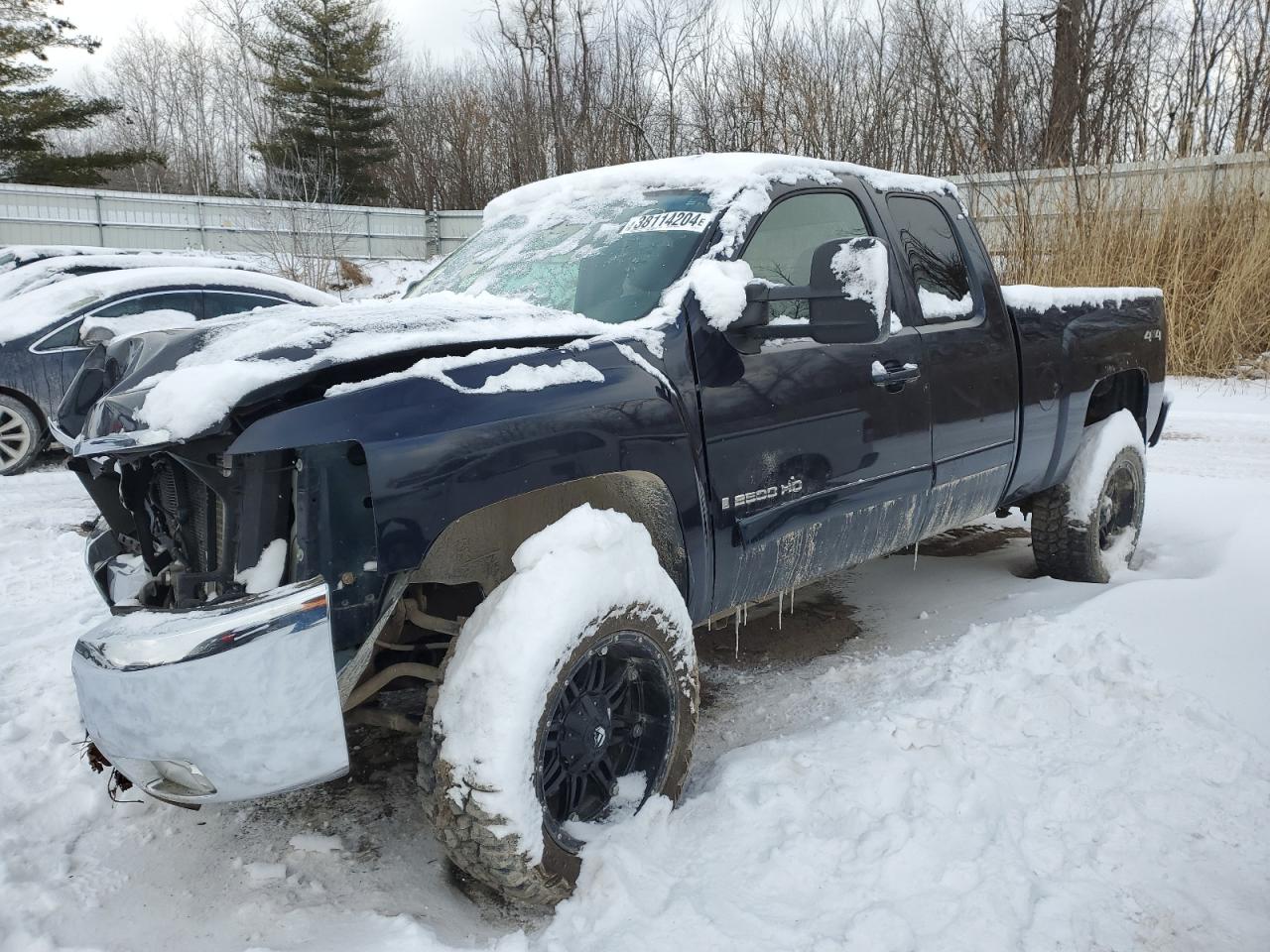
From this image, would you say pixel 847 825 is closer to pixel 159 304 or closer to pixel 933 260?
pixel 933 260

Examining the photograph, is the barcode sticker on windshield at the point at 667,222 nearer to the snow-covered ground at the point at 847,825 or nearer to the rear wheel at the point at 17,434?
the snow-covered ground at the point at 847,825

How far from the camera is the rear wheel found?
750 cm

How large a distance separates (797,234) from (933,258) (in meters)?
0.84

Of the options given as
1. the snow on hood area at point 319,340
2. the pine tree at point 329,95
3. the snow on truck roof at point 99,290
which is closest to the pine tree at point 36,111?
the pine tree at point 329,95

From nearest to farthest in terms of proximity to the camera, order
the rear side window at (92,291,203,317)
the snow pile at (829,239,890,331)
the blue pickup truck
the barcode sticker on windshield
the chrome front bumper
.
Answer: the chrome front bumper → the blue pickup truck → the snow pile at (829,239,890,331) → the barcode sticker on windshield → the rear side window at (92,291,203,317)

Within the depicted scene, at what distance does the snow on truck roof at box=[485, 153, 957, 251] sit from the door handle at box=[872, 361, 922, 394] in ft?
2.24

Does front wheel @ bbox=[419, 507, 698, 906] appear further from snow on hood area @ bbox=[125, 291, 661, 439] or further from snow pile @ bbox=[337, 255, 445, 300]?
snow pile @ bbox=[337, 255, 445, 300]

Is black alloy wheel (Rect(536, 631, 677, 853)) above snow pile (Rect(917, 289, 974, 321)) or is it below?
below

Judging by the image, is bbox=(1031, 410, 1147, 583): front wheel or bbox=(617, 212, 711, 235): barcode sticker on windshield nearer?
bbox=(617, 212, 711, 235): barcode sticker on windshield

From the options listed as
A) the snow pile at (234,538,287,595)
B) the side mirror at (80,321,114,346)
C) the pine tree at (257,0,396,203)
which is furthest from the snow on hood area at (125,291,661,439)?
the pine tree at (257,0,396,203)

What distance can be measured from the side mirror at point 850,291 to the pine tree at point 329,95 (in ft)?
97.4

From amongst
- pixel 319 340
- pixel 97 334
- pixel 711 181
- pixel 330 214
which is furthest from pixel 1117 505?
pixel 330 214

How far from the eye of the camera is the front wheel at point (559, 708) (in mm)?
2006

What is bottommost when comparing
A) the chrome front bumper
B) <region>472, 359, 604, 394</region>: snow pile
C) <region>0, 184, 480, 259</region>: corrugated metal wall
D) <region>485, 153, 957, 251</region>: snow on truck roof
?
the chrome front bumper
